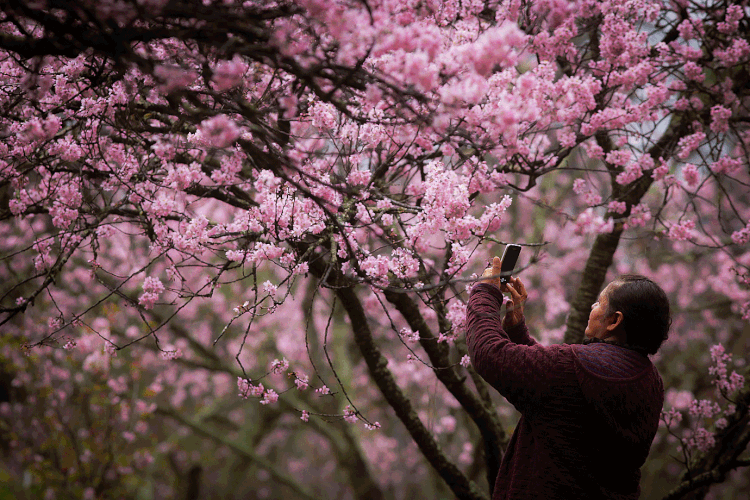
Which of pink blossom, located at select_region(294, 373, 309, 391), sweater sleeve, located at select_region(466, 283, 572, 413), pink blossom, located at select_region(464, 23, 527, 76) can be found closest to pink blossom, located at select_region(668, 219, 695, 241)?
sweater sleeve, located at select_region(466, 283, 572, 413)

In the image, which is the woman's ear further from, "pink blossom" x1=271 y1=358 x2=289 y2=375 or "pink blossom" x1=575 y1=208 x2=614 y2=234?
"pink blossom" x1=271 y1=358 x2=289 y2=375

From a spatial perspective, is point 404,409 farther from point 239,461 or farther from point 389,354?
point 239,461

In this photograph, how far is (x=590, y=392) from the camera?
62.7 inches

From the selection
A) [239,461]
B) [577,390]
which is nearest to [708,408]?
[577,390]

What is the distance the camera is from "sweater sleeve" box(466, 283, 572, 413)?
5.41 ft

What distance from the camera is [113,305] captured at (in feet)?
17.4

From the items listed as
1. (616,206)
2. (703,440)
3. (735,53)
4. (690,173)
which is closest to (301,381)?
(616,206)

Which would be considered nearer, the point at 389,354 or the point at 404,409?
the point at 404,409

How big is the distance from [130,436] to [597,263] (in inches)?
210

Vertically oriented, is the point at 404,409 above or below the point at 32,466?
below

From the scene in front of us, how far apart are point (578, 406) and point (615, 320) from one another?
1.10ft

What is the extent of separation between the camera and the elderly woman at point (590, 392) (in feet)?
5.27

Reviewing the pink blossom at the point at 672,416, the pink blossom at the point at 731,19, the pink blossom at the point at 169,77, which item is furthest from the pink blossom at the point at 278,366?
the pink blossom at the point at 731,19

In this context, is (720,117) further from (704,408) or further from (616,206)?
(704,408)
